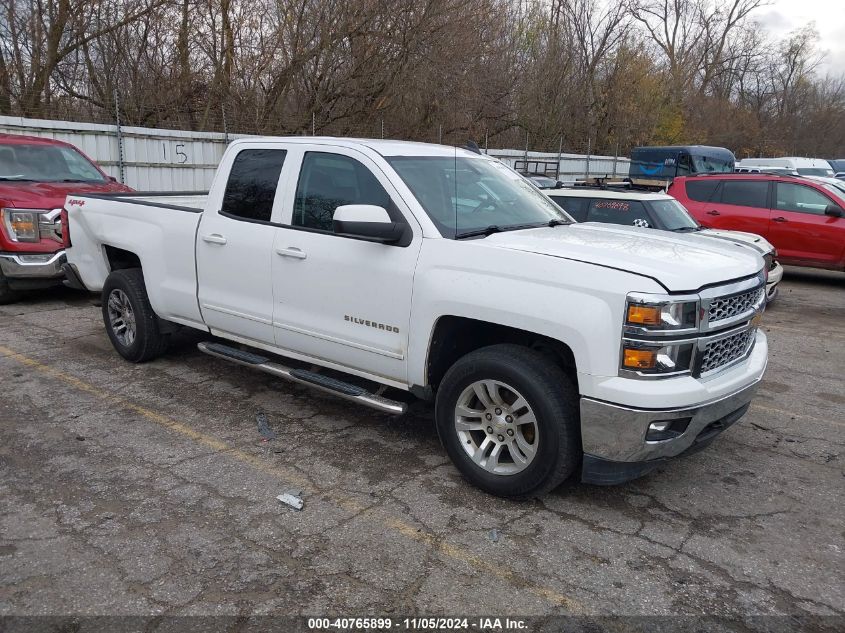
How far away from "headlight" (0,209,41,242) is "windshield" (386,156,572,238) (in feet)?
18.3

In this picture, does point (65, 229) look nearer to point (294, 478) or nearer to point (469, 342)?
point (294, 478)

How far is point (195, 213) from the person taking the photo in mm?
5328

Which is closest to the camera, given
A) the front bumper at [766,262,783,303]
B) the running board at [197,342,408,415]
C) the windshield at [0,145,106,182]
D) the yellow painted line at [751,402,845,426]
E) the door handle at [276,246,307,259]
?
the running board at [197,342,408,415]

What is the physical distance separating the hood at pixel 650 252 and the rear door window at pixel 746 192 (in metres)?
7.86

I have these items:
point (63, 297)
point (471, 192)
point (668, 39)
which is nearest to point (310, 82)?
point (63, 297)

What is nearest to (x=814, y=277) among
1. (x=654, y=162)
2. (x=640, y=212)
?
(x=640, y=212)

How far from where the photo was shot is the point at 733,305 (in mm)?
3707

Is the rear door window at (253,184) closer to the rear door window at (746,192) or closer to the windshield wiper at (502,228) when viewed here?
the windshield wiper at (502,228)

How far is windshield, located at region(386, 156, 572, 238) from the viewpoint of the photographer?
13.8 feet

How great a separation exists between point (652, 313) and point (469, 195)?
1654 mm

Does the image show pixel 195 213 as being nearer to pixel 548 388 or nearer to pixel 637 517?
pixel 548 388

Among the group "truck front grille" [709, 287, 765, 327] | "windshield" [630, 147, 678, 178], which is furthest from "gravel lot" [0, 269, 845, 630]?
"windshield" [630, 147, 678, 178]

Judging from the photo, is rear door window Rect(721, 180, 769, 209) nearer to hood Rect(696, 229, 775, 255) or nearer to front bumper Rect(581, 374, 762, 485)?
hood Rect(696, 229, 775, 255)

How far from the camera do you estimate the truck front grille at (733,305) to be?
11.6 feet
